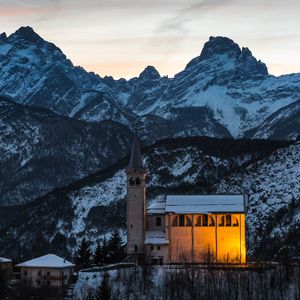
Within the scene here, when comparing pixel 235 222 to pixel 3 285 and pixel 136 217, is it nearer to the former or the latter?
pixel 136 217

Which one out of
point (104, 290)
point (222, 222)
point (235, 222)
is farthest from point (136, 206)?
point (104, 290)

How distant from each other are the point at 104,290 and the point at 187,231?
95.5ft

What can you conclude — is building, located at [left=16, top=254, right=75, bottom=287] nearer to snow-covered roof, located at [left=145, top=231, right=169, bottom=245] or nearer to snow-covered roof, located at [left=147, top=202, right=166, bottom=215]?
snow-covered roof, located at [left=145, top=231, right=169, bottom=245]

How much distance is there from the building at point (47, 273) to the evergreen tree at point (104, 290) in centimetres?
1520

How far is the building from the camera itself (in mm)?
169250

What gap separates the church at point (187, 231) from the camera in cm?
16750

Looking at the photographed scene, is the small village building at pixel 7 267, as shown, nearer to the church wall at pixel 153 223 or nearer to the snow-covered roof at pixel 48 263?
the snow-covered roof at pixel 48 263

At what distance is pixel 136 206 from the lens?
6742 inches

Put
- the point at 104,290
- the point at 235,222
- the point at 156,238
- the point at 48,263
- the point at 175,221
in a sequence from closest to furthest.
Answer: the point at 104,290 → the point at 156,238 → the point at 175,221 → the point at 235,222 → the point at 48,263

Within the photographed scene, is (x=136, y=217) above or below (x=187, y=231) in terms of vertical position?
above

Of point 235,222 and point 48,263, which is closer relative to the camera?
point 235,222

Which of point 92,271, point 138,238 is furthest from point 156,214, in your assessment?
point 92,271

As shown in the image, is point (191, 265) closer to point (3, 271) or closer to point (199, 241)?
point (199, 241)

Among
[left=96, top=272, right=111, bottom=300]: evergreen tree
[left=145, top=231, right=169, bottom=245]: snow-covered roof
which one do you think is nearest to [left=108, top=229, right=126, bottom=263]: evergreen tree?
[left=145, top=231, right=169, bottom=245]: snow-covered roof
